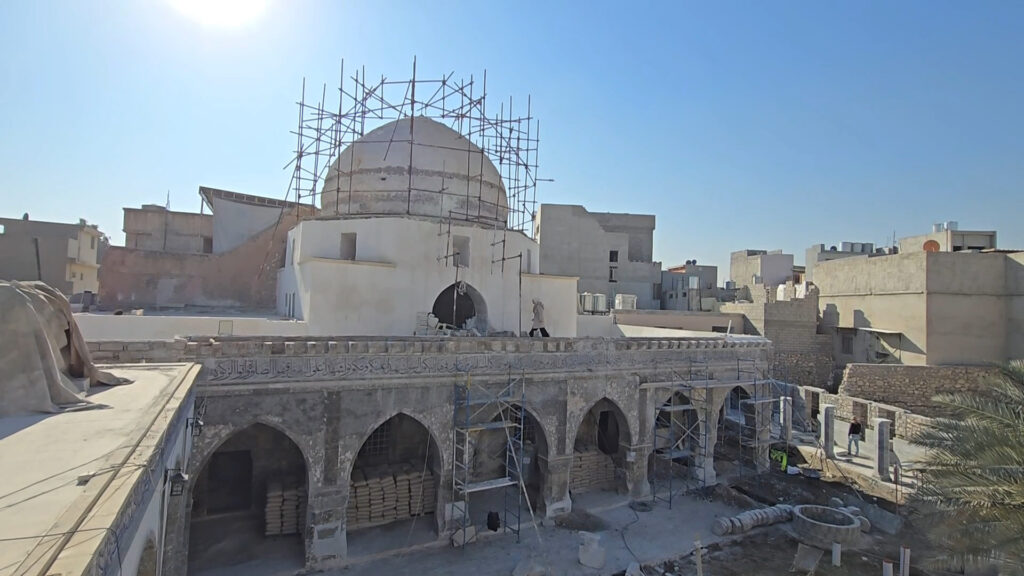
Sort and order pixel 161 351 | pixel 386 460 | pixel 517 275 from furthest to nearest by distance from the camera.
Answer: pixel 517 275
pixel 386 460
pixel 161 351

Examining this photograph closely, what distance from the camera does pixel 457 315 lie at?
17.8m

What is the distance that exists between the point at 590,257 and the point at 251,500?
25684 mm

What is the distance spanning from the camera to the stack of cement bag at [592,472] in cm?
1531

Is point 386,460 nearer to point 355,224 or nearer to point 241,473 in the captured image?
point 241,473

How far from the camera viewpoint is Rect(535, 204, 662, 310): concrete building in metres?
34.6

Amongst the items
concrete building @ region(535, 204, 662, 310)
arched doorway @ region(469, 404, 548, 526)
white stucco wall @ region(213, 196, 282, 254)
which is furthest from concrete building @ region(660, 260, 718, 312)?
white stucco wall @ region(213, 196, 282, 254)

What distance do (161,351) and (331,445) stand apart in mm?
3559

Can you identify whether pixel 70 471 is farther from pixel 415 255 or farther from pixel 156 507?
pixel 415 255

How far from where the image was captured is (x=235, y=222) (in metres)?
22.6

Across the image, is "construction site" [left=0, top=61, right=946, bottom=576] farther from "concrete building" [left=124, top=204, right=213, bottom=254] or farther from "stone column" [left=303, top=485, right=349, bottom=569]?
"concrete building" [left=124, top=204, right=213, bottom=254]

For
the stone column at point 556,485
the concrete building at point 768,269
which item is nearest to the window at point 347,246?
the stone column at point 556,485

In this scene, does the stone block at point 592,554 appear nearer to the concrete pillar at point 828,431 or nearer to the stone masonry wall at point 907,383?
the concrete pillar at point 828,431

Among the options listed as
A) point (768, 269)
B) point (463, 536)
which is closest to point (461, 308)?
point (463, 536)

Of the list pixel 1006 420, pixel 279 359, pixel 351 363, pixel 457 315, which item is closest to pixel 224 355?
pixel 279 359
